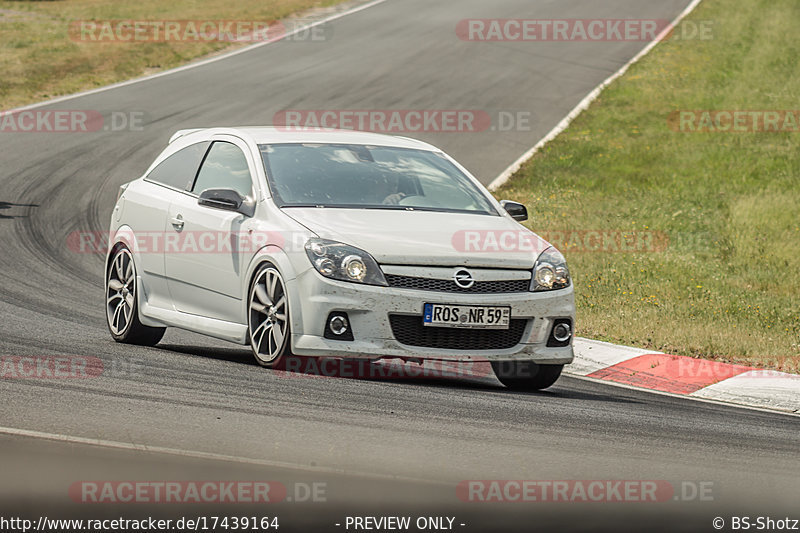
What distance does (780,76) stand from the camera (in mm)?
31188

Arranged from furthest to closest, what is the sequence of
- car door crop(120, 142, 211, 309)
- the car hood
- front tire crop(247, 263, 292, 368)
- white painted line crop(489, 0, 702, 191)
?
white painted line crop(489, 0, 702, 191)
car door crop(120, 142, 211, 309)
front tire crop(247, 263, 292, 368)
the car hood

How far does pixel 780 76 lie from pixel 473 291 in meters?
25.4

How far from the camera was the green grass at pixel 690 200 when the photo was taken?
12094 millimetres

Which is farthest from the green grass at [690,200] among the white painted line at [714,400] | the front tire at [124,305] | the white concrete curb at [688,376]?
the front tire at [124,305]

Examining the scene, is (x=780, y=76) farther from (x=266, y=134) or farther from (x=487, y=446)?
(x=487, y=446)

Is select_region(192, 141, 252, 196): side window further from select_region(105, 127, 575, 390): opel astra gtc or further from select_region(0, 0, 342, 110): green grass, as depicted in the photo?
select_region(0, 0, 342, 110): green grass
